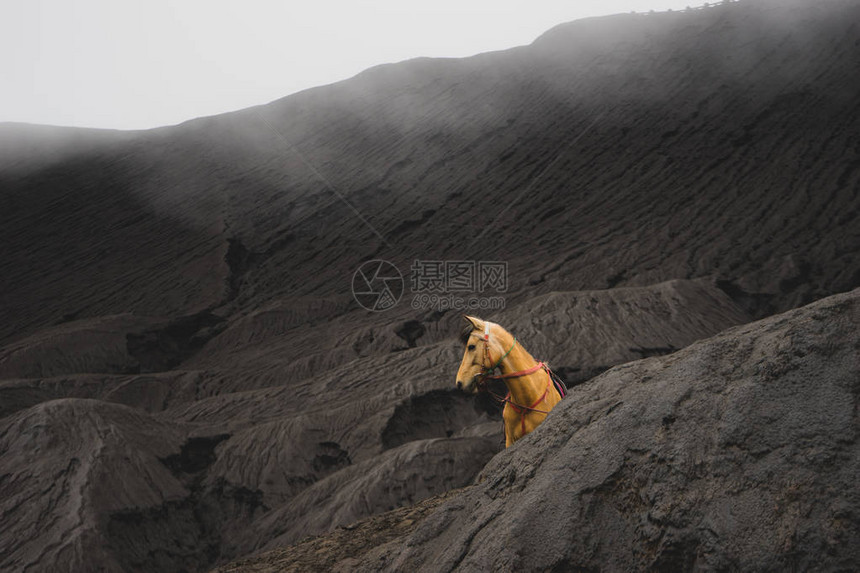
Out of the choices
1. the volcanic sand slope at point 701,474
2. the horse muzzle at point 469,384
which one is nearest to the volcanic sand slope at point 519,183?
the horse muzzle at point 469,384

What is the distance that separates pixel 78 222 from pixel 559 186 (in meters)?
14.2

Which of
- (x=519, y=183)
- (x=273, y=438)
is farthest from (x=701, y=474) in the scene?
(x=519, y=183)

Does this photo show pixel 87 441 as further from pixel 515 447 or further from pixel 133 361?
pixel 515 447

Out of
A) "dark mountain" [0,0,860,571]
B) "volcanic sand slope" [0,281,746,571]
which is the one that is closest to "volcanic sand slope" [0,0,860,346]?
"dark mountain" [0,0,860,571]

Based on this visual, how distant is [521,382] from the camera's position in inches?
207

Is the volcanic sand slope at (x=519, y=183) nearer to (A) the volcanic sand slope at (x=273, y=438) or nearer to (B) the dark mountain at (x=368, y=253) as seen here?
(B) the dark mountain at (x=368, y=253)

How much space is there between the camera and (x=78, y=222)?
60.8 feet

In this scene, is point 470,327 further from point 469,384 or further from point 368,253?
point 368,253

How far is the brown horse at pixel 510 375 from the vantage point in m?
5.24

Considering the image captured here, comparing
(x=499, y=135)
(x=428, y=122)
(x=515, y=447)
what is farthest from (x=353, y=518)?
(x=428, y=122)

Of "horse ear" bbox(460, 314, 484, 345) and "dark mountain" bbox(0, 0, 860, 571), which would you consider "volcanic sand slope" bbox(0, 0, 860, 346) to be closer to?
"dark mountain" bbox(0, 0, 860, 571)

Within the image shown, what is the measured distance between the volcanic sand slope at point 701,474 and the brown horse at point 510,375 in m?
2.42

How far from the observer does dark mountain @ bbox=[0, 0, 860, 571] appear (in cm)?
750

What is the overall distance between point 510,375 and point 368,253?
10.7 metres
